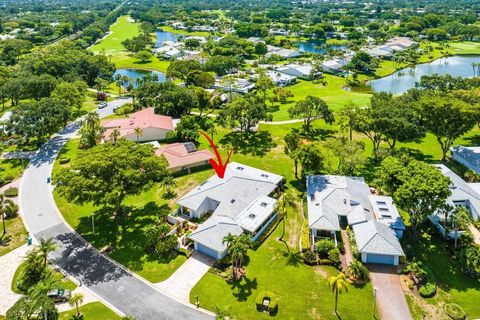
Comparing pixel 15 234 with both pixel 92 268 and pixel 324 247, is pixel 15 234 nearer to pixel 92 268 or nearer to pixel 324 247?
pixel 92 268

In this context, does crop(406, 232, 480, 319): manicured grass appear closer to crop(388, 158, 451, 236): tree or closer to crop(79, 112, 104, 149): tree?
crop(388, 158, 451, 236): tree

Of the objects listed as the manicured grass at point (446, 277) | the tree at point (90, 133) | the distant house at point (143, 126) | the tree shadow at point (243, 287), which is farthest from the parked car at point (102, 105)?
the manicured grass at point (446, 277)

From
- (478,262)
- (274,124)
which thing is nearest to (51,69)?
(274,124)

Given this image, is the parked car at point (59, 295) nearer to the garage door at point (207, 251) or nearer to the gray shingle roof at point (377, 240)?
the garage door at point (207, 251)

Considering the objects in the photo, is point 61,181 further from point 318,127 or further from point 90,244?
point 318,127

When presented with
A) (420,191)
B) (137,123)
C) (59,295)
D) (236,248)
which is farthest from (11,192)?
(420,191)

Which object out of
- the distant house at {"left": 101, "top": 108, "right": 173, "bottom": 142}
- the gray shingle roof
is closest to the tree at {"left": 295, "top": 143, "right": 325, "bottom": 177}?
the gray shingle roof
